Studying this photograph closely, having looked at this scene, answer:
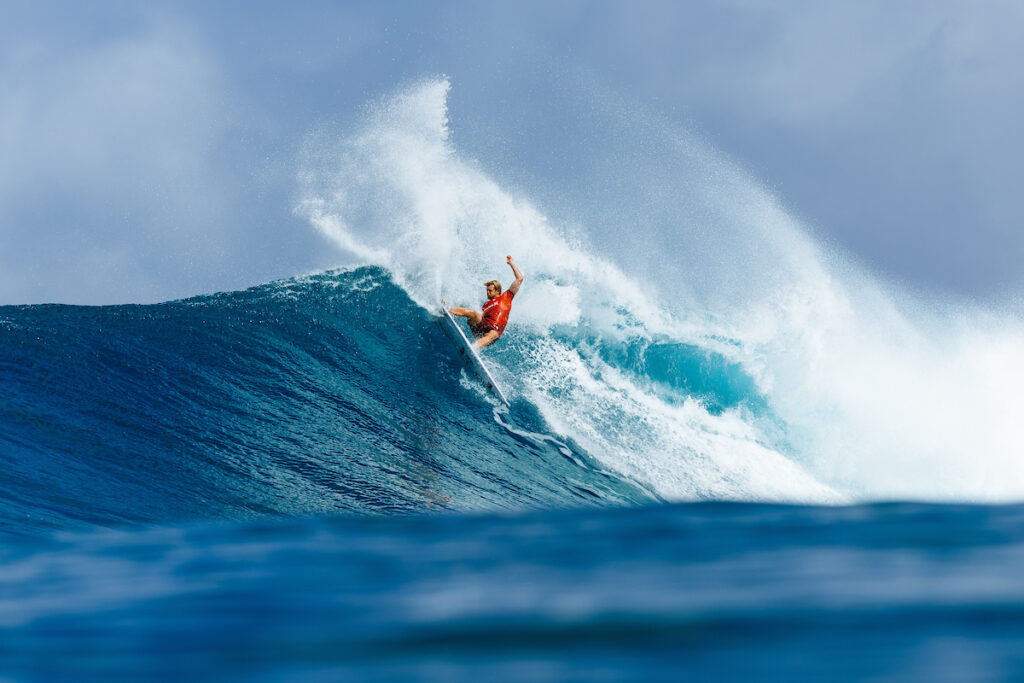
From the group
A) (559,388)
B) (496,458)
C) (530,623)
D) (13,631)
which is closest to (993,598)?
(530,623)

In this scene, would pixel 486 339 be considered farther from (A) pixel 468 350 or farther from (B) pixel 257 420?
(B) pixel 257 420

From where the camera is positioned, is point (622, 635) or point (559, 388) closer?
point (622, 635)

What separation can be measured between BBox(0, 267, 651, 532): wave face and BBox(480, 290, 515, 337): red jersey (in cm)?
68

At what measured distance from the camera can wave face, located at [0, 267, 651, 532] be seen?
21.1 ft

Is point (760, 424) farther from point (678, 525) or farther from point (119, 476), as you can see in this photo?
point (678, 525)

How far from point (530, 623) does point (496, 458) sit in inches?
267

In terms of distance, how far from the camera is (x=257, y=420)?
823 centimetres

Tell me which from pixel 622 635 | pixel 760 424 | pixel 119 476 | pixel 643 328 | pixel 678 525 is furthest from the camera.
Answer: pixel 643 328

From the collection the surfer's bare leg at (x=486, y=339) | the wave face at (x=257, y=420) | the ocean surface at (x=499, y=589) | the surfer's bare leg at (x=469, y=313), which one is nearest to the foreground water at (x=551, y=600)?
the ocean surface at (x=499, y=589)

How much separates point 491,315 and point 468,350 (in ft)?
1.88

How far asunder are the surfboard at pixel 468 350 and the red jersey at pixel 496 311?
0.36 m

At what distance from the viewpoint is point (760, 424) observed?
11.8 meters

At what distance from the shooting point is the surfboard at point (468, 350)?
10422 millimetres

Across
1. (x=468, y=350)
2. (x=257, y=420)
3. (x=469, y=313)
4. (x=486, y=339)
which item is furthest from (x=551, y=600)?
(x=469, y=313)
